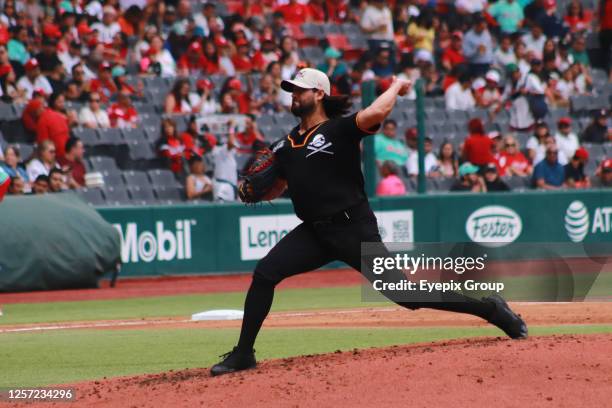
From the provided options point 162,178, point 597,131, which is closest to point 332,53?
point 162,178

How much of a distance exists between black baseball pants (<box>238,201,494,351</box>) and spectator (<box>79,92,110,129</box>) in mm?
10899

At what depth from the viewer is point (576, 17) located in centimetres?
2523

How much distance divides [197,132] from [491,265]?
911 cm

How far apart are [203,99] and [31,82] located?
2817 mm

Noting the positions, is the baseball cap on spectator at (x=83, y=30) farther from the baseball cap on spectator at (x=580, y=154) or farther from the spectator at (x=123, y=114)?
the baseball cap on spectator at (x=580, y=154)

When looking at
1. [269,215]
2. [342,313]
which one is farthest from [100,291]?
[342,313]

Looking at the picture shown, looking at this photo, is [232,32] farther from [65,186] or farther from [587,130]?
[587,130]

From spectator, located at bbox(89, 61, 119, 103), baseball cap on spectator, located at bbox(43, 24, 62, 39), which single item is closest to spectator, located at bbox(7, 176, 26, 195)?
spectator, located at bbox(89, 61, 119, 103)

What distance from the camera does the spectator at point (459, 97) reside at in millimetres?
21703

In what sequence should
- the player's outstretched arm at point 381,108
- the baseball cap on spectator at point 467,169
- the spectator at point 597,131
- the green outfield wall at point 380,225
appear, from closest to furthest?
1. the player's outstretched arm at point 381,108
2. the green outfield wall at point 380,225
3. the baseball cap on spectator at point 467,169
4. the spectator at point 597,131

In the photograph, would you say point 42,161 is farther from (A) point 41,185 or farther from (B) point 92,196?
(B) point 92,196

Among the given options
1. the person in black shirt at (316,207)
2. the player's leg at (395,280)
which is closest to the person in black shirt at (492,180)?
the player's leg at (395,280)

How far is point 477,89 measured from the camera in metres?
22.3

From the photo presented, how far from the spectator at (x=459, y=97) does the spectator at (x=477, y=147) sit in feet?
7.39
